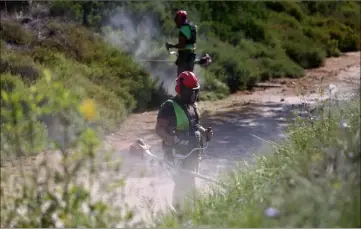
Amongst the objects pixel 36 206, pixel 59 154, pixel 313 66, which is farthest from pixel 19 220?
pixel 313 66

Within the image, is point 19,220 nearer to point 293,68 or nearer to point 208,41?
point 208,41

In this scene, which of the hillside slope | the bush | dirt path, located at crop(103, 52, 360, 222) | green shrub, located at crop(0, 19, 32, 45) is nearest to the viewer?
dirt path, located at crop(103, 52, 360, 222)

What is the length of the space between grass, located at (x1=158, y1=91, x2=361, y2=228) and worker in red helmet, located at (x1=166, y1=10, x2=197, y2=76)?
6.02 meters

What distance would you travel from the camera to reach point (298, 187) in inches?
162

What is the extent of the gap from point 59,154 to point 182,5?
13.1 m

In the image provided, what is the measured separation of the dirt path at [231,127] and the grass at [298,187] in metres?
1.03

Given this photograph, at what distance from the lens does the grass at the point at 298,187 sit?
12.5ft

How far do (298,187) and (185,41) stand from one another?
8.13 metres

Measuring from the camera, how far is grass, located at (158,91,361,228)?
150 inches

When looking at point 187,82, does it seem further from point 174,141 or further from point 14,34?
point 14,34

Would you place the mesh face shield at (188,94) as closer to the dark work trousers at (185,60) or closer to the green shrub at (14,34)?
the dark work trousers at (185,60)

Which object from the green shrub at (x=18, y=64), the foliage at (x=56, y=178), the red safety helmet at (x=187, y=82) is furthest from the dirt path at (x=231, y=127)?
the foliage at (x=56, y=178)

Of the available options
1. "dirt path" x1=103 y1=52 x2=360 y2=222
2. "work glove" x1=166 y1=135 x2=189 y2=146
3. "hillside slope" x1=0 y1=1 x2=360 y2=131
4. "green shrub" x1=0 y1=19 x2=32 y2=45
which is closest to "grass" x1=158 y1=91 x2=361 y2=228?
"work glove" x1=166 y1=135 x2=189 y2=146

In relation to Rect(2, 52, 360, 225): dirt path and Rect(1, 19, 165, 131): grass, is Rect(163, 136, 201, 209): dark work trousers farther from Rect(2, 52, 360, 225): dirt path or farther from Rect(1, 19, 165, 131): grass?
Rect(1, 19, 165, 131): grass
